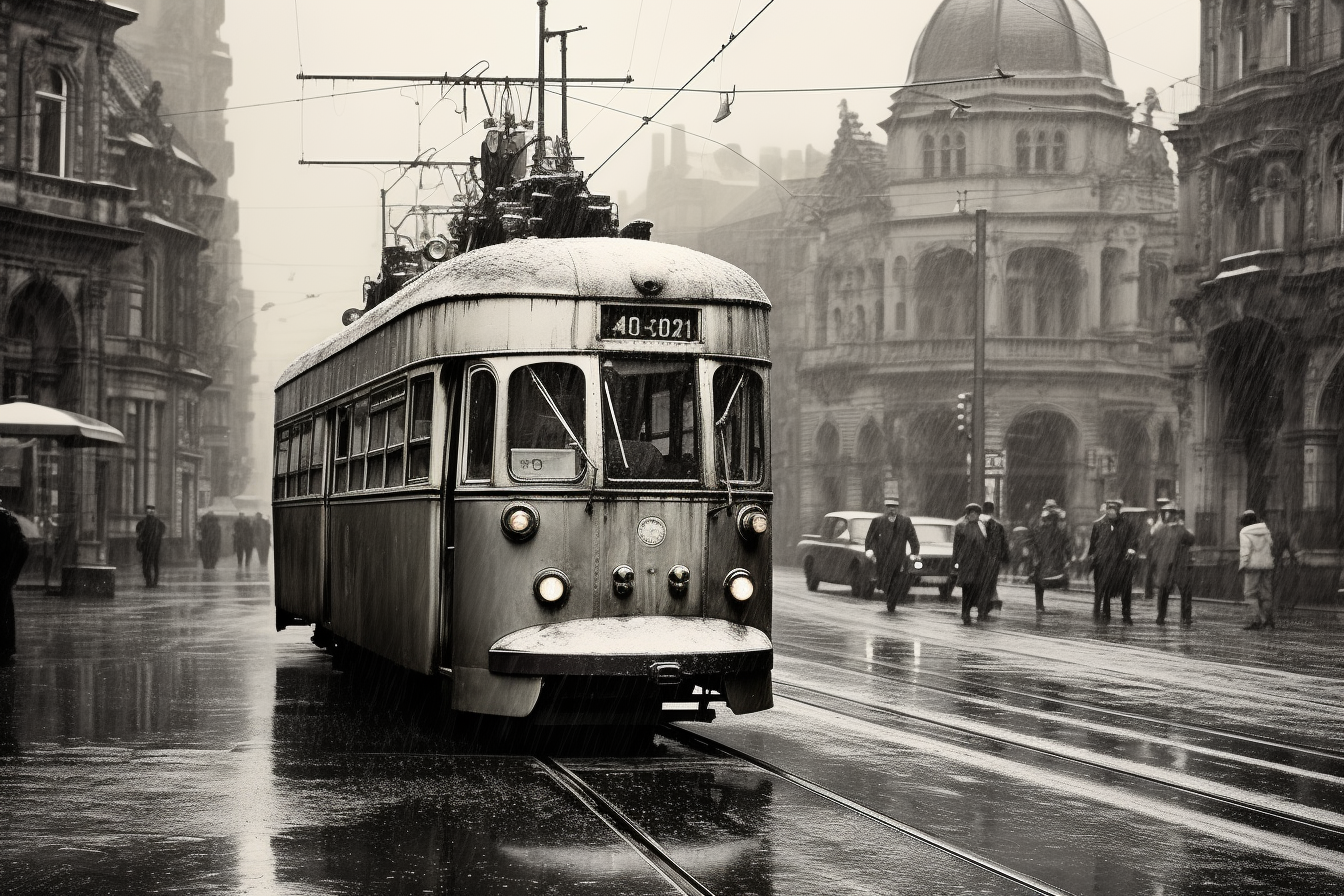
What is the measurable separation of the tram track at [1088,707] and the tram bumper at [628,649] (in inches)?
156

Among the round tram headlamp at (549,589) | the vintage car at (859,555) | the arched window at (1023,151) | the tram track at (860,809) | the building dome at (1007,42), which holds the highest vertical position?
the building dome at (1007,42)

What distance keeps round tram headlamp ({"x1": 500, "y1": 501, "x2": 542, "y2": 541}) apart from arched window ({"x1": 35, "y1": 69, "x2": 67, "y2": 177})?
30.9 metres

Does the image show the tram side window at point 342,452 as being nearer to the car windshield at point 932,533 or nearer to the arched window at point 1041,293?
the car windshield at point 932,533

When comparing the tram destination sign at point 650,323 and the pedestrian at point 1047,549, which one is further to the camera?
the pedestrian at point 1047,549

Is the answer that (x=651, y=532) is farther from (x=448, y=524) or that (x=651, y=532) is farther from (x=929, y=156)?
(x=929, y=156)

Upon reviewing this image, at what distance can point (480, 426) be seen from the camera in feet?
36.4

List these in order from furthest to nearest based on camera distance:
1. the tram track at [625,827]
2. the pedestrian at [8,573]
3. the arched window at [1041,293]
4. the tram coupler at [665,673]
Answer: the arched window at [1041,293] → the pedestrian at [8,573] → the tram coupler at [665,673] → the tram track at [625,827]

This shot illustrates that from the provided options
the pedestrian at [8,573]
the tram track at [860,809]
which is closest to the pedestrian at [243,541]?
the pedestrian at [8,573]

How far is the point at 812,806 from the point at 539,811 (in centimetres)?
139

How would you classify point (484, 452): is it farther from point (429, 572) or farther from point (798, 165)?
point (798, 165)

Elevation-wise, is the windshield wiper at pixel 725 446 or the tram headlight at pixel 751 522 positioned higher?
the windshield wiper at pixel 725 446

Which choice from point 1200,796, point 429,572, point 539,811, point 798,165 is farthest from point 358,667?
point 798,165

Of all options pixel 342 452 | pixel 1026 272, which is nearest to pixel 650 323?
pixel 342 452

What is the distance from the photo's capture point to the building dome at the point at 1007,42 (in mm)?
62625
